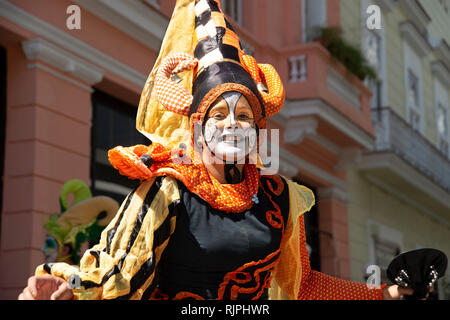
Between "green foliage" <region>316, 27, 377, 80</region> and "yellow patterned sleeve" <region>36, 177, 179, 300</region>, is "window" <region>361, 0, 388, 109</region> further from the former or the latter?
"yellow patterned sleeve" <region>36, 177, 179, 300</region>

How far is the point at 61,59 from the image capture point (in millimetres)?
5133

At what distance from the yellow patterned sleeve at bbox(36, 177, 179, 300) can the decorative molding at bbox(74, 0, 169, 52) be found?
3.63 m

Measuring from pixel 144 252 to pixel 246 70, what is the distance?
79cm

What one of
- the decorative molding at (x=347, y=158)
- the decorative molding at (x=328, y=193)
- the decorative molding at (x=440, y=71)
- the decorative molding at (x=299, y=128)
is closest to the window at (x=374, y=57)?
the decorative molding at (x=347, y=158)

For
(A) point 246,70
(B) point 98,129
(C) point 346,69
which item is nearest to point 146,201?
(A) point 246,70

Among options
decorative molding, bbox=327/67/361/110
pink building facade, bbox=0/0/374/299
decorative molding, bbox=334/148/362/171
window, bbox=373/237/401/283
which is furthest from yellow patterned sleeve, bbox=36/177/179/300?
window, bbox=373/237/401/283

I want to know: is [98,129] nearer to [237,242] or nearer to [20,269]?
[20,269]

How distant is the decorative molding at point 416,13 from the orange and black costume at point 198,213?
415 inches

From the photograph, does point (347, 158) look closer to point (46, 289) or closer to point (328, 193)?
point (328, 193)

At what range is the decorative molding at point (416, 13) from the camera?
12375 millimetres

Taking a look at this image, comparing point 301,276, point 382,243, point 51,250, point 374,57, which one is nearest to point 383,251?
point 382,243

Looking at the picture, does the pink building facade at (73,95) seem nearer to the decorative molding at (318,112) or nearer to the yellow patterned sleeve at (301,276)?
the decorative molding at (318,112)

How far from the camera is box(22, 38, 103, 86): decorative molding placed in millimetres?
4930

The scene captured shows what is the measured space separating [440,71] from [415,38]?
4.62ft
